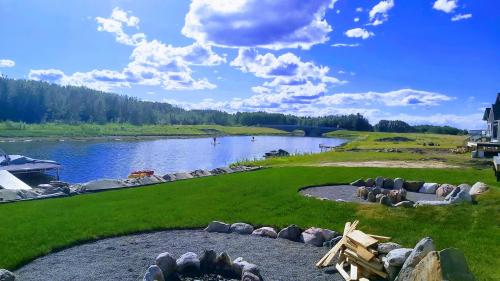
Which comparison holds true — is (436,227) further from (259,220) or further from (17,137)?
(17,137)

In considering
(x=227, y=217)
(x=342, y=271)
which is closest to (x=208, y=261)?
(x=342, y=271)

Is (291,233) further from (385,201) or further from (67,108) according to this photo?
(67,108)

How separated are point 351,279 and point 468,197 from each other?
354 inches

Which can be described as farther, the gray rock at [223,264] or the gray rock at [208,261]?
the gray rock at [208,261]

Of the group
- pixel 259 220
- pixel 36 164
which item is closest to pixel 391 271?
pixel 259 220

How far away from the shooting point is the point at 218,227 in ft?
46.7

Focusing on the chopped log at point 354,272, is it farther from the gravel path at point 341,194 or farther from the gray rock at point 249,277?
the gravel path at point 341,194

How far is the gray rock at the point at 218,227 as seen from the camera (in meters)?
14.2

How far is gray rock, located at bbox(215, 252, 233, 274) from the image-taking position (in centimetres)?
1055

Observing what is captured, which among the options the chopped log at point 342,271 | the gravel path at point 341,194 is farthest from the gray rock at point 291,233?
the gravel path at point 341,194

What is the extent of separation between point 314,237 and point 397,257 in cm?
343

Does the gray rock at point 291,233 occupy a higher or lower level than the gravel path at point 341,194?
lower

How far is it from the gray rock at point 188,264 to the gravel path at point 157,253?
88 cm

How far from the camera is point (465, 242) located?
12.2 metres
